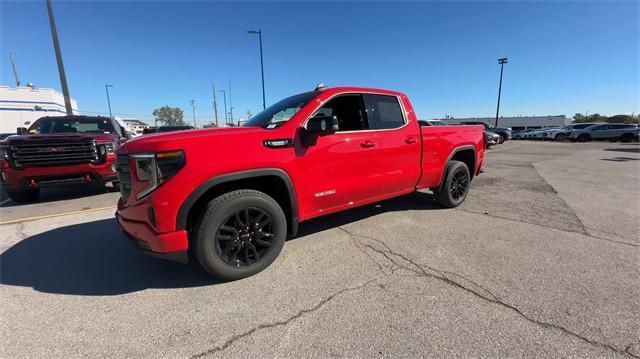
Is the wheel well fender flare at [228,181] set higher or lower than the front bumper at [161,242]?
higher

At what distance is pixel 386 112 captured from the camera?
3939 mm

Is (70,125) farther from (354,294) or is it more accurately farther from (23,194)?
(354,294)

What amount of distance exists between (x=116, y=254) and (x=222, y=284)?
5.40 feet

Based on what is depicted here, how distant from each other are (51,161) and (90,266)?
3735mm

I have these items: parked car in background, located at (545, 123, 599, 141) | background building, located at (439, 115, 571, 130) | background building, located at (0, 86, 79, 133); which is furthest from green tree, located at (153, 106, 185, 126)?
parked car in background, located at (545, 123, 599, 141)

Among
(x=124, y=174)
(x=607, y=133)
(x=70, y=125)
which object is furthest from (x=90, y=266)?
(x=607, y=133)

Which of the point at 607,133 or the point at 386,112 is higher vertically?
the point at 386,112

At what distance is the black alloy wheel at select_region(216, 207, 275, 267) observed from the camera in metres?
2.70

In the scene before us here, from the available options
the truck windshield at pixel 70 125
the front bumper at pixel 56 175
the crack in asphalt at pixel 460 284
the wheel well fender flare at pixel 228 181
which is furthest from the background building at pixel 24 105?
the crack in asphalt at pixel 460 284

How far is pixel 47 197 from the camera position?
21.1 ft

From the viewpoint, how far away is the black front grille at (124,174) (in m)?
2.73

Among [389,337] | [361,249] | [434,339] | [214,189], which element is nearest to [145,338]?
[214,189]

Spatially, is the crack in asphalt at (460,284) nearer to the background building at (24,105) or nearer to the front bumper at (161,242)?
the front bumper at (161,242)

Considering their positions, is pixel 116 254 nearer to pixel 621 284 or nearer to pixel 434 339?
pixel 434 339
